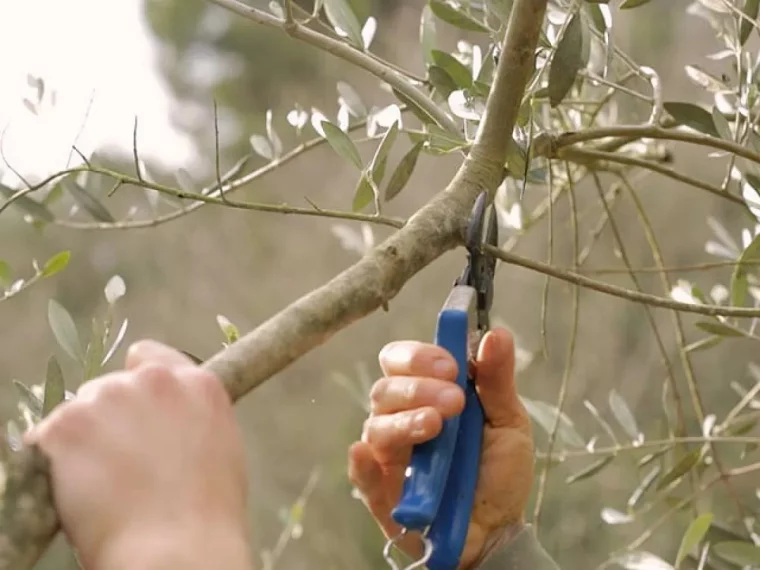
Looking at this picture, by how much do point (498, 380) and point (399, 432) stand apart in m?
0.09

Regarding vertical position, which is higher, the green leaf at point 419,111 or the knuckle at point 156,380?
the green leaf at point 419,111

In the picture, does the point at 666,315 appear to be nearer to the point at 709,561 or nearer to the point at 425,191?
the point at 425,191

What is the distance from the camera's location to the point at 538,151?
19.3 inches

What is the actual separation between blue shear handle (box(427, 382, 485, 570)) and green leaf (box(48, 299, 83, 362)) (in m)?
0.23

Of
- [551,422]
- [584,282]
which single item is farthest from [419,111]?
[551,422]

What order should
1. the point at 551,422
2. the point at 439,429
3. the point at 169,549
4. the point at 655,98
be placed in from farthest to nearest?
the point at 551,422
the point at 655,98
the point at 439,429
the point at 169,549

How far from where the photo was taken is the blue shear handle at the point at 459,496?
1.30 feet

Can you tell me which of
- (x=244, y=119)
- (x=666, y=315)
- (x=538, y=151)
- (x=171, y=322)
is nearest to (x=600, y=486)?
(x=666, y=315)

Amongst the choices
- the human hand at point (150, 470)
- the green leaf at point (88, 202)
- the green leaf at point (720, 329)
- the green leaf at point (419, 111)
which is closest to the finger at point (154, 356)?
the human hand at point (150, 470)

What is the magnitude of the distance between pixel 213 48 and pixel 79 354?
2991 mm

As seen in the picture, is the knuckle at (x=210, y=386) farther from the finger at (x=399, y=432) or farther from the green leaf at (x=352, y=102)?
the green leaf at (x=352, y=102)

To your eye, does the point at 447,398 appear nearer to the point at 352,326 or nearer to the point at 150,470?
the point at 150,470

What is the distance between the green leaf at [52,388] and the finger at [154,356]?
154 millimetres

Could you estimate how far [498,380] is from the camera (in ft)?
1.56
